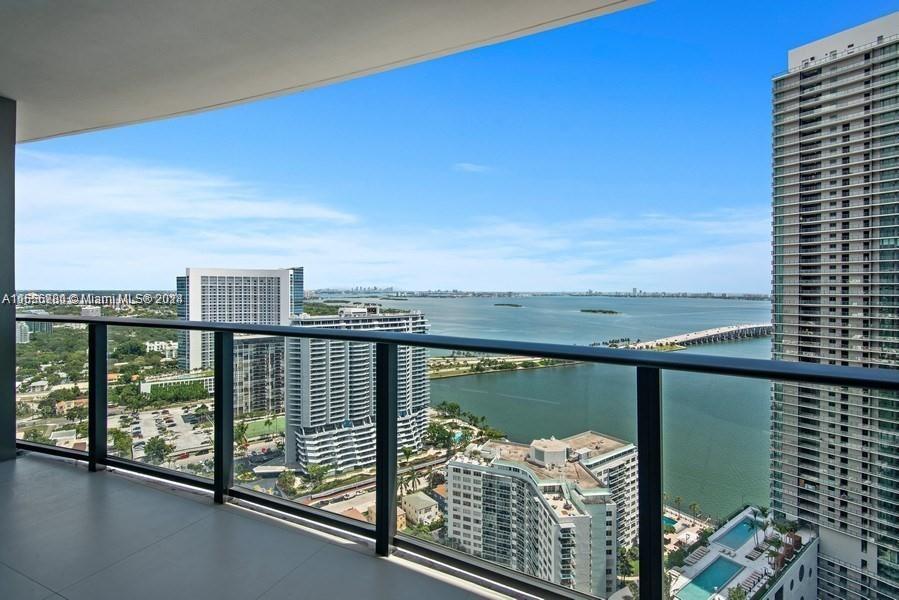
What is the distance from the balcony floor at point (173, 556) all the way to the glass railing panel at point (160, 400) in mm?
261

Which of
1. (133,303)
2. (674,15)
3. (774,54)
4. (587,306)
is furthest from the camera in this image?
(674,15)

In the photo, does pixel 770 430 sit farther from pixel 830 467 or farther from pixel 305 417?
pixel 305 417

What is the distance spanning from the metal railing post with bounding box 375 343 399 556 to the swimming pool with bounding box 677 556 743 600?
3.94 ft

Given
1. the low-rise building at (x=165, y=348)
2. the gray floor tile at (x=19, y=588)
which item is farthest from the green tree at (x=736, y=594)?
the low-rise building at (x=165, y=348)

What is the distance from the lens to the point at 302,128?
12039 mm

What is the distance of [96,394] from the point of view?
282 centimetres

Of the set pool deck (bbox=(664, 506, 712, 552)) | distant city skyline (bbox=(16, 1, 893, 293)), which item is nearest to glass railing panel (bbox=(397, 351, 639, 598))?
pool deck (bbox=(664, 506, 712, 552))

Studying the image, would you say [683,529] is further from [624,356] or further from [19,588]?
[19,588]

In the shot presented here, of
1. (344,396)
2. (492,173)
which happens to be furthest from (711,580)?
(492,173)

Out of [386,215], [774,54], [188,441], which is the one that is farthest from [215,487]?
[386,215]

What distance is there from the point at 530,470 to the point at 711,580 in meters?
0.65

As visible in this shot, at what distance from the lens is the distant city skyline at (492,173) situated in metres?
8.35

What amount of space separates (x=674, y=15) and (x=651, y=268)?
6.53 m

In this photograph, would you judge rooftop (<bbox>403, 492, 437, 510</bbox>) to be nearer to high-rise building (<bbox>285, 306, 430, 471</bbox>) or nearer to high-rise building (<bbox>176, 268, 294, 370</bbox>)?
high-rise building (<bbox>285, 306, 430, 471</bbox>)
